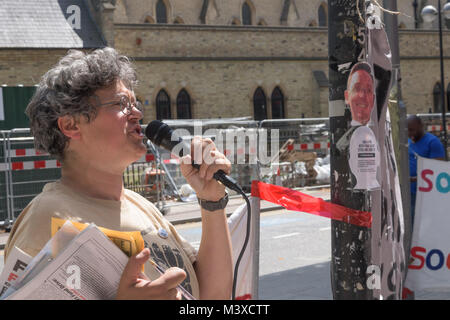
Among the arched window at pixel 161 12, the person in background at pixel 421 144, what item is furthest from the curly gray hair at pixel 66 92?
the arched window at pixel 161 12

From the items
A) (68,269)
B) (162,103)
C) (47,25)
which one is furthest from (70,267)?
(162,103)

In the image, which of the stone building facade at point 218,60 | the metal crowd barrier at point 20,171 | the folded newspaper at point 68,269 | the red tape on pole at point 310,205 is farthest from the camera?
the stone building facade at point 218,60

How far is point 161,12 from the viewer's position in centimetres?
3797

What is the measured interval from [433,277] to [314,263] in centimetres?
284

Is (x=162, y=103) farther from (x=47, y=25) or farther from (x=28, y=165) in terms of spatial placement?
(x=28, y=165)

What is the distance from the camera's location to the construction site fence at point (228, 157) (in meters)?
11.8

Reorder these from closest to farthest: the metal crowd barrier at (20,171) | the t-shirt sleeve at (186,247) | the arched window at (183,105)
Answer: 1. the t-shirt sleeve at (186,247)
2. the metal crowd barrier at (20,171)
3. the arched window at (183,105)

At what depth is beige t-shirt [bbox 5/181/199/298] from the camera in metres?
1.73

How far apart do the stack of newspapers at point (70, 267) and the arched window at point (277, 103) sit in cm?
3332

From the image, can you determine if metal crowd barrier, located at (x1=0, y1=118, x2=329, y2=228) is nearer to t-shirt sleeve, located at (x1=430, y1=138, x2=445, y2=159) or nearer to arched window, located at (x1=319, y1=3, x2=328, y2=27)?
t-shirt sleeve, located at (x1=430, y1=138, x2=445, y2=159)

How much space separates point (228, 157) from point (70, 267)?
11.6 m

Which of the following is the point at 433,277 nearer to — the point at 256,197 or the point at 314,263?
the point at 256,197

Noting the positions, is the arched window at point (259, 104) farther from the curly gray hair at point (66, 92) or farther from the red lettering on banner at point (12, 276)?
the red lettering on banner at point (12, 276)

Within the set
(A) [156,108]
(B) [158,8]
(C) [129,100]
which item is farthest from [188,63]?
(C) [129,100]
